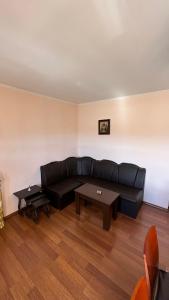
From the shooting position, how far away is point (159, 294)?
84cm

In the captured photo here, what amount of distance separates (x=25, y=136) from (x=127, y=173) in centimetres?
236

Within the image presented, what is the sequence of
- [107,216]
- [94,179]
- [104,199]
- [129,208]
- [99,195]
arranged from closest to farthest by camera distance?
[107,216]
[104,199]
[99,195]
[129,208]
[94,179]

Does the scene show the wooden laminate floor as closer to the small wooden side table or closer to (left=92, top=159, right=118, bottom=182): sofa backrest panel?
the small wooden side table

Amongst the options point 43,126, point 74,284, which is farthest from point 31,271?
point 43,126

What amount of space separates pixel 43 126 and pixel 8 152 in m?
0.94

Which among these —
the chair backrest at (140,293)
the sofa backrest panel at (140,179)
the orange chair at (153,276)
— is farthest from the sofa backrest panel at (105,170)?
the chair backrest at (140,293)

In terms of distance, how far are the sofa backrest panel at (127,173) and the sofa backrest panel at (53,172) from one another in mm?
1425

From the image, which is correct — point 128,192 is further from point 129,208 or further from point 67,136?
point 67,136

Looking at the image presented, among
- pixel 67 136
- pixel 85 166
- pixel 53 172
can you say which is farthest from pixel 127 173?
pixel 67 136

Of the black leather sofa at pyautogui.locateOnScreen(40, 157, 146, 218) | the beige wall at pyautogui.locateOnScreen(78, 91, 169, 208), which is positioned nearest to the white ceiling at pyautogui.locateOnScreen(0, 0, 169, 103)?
the beige wall at pyautogui.locateOnScreen(78, 91, 169, 208)

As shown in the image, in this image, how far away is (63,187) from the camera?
2.86m

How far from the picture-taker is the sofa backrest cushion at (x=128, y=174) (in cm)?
290

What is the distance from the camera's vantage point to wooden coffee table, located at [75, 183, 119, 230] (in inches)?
82.4

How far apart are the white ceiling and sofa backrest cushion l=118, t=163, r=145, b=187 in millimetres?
1780
